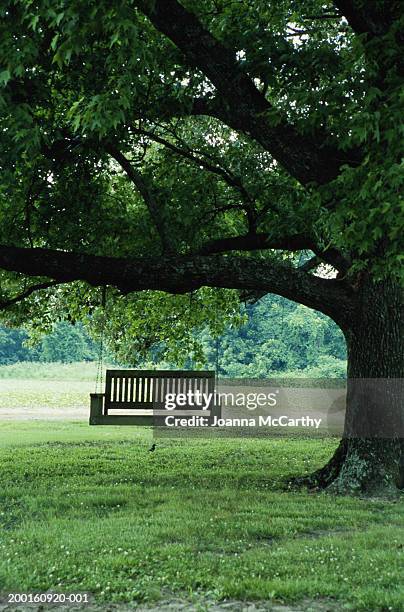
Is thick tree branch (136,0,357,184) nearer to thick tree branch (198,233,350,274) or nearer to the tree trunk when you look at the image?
the tree trunk

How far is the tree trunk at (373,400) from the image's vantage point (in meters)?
10.6

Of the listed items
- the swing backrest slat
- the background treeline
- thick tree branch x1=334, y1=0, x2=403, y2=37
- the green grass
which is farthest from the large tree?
the background treeline

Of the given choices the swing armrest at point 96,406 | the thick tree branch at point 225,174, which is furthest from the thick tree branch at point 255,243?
the swing armrest at point 96,406

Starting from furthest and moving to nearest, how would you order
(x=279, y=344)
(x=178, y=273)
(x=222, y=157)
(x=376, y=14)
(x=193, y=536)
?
(x=279, y=344) < (x=222, y=157) < (x=178, y=273) < (x=376, y=14) < (x=193, y=536)

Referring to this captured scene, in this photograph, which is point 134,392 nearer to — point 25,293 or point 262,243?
point 25,293

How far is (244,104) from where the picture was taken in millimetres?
9273

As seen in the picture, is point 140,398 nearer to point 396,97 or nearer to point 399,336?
point 399,336

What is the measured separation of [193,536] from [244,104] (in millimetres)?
5241

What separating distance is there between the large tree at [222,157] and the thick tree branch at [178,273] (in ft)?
0.07

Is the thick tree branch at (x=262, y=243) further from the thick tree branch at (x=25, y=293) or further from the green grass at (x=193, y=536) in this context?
the green grass at (x=193, y=536)

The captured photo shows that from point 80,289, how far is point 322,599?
11139 mm

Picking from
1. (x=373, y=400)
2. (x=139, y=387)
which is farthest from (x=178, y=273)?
(x=139, y=387)

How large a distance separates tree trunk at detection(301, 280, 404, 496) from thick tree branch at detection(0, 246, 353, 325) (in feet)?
1.41

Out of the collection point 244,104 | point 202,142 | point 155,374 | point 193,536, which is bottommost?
point 193,536
